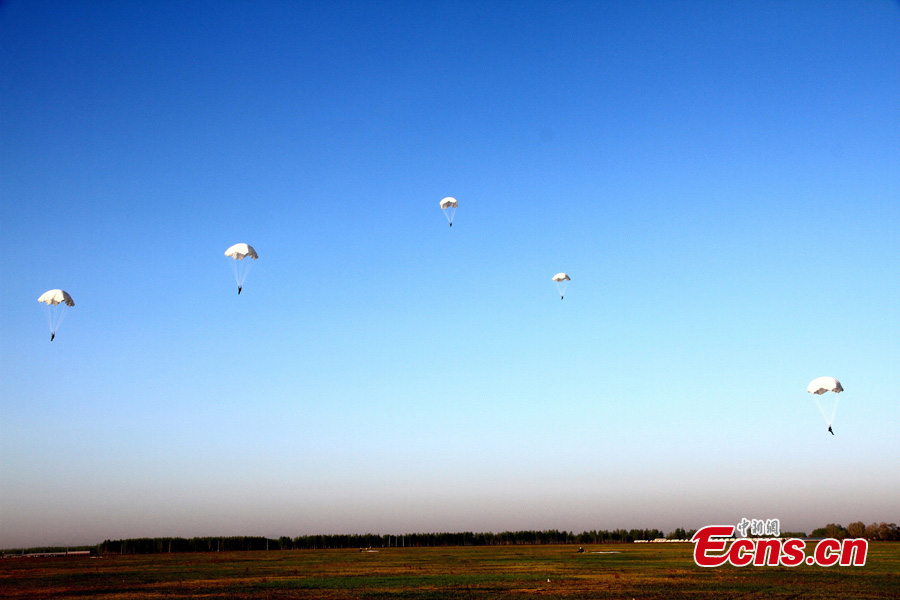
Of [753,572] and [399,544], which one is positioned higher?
[753,572]

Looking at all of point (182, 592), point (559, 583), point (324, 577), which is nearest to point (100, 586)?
point (182, 592)

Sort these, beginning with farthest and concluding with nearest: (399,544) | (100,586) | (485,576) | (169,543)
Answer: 1. (399,544)
2. (169,543)
3. (485,576)
4. (100,586)

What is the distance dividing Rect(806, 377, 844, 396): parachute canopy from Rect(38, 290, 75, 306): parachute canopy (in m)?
50.7

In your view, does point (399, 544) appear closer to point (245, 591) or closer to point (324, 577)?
point (324, 577)

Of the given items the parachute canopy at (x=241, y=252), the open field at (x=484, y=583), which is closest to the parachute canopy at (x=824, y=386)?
the open field at (x=484, y=583)

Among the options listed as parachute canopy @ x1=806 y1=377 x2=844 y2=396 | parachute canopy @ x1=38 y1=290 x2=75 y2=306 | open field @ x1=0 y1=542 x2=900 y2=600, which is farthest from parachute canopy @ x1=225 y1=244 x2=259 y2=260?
parachute canopy @ x1=806 y1=377 x2=844 y2=396

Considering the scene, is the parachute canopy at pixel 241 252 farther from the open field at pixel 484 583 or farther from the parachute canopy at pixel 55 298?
the open field at pixel 484 583

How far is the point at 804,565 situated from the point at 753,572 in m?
7.72

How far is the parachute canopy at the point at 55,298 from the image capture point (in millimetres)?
41000

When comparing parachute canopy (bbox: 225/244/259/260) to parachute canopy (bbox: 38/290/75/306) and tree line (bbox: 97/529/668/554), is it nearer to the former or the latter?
parachute canopy (bbox: 38/290/75/306)

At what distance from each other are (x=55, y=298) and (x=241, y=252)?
1187cm

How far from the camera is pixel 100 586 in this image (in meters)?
40.5

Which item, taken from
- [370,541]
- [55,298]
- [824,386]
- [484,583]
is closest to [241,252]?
[55,298]

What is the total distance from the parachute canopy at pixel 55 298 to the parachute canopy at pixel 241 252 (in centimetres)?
1039
